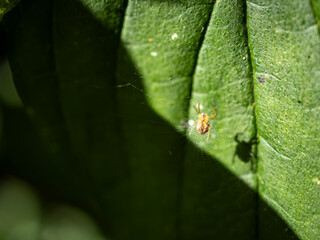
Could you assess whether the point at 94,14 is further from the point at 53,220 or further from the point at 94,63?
the point at 53,220

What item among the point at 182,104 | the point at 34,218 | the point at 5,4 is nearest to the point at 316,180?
the point at 182,104

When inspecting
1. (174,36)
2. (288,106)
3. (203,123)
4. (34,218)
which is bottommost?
(34,218)

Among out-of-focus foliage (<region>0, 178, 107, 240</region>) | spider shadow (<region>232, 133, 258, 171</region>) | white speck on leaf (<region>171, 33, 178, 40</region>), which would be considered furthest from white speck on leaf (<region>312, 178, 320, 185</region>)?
out-of-focus foliage (<region>0, 178, 107, 240</region>)

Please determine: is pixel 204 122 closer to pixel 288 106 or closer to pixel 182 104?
pixel 182 104

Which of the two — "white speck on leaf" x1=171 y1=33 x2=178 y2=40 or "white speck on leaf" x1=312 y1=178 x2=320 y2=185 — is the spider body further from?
"white speck on leaf" x1=312 y1=178 x2=320 y2=185

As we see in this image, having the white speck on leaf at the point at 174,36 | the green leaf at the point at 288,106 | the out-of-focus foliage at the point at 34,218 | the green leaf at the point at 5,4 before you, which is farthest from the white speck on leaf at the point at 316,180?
the out-of-focus foliage at the point at 34,218

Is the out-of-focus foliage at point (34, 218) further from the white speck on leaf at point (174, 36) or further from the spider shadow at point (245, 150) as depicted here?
the white speck on leaf at point (174, 36)

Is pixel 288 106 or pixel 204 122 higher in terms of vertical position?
pixel 288 106

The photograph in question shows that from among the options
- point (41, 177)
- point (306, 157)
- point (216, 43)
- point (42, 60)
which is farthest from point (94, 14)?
point (41, 177)
